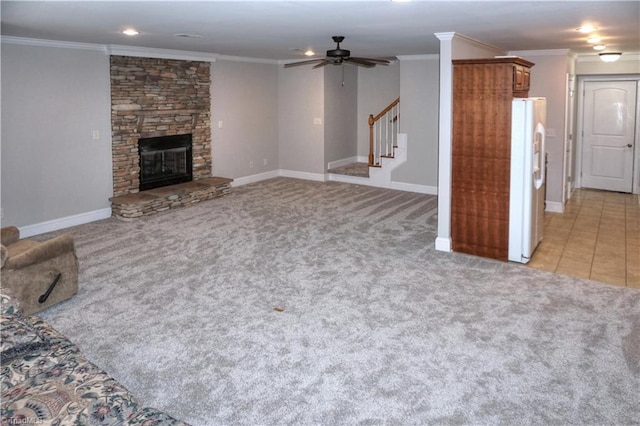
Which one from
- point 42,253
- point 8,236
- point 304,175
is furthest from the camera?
point 304,175

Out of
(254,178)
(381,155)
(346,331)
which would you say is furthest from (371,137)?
(346,331)

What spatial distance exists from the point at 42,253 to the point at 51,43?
3.51 meters

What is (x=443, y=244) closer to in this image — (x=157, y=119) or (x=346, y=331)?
(x=346, y=331)

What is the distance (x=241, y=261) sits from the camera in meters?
5.39

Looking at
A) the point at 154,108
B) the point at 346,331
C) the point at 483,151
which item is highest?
the point at 154,108

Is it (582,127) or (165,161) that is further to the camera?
(582,127)

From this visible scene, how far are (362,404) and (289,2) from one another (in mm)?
2729

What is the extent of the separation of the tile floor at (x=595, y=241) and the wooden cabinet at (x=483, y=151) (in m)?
0.59

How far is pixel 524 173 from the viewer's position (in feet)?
17.0

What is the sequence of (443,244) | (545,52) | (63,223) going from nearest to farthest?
(443,244) < (63,223) < (545,52)

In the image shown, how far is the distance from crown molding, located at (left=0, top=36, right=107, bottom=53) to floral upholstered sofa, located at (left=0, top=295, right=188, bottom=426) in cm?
436

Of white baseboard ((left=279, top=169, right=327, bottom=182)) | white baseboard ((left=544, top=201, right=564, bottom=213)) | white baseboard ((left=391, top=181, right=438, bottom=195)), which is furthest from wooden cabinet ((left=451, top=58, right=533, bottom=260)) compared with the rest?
white baseboard ((left=279, top=169, right=327, bottom=182))

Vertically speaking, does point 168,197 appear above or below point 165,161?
below

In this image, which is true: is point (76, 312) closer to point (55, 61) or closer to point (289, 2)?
point (289, 2)
